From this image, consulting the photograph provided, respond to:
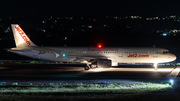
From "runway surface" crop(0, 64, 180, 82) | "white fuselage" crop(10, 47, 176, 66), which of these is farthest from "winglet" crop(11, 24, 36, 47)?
"runway surface" crop(0, 64, 180, 82)

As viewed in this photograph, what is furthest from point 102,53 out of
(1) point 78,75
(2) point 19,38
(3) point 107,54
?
(2) point 19,38

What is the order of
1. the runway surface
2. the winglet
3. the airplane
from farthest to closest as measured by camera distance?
the winglet
the airplane
the runway surface

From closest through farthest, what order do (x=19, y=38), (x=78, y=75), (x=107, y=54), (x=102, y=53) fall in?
(x=78, y=75), (x=107, y=54), (x=102, y=53), (x=19, y=38)

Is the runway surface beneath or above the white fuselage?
beneath

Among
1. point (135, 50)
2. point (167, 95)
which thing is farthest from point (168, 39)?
point (167, 95)

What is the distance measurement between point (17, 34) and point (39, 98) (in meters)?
23.7

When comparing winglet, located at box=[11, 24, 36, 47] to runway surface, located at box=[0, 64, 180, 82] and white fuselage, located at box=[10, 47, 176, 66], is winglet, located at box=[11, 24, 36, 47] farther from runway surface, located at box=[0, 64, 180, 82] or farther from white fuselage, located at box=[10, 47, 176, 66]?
runway surface, located at box=[0, 64, 180, 82]

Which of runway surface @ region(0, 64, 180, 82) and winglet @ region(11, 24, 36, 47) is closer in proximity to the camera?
runway surface @ region(0, 64, 180, 82)

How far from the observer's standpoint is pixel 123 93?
48.0 feet

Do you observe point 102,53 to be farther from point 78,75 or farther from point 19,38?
point 19,38

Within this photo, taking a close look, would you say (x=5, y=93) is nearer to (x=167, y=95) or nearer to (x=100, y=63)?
(x=167, y=95)

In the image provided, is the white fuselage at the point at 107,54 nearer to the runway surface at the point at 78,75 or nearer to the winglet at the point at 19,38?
the winglet at the point at 19,38

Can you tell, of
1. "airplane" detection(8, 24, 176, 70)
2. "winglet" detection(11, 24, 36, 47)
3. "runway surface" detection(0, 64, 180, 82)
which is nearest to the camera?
"runway surface" detection(0, 64, 180, 82)

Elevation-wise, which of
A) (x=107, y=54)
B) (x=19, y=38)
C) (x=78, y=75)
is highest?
(x=19, y=38)
